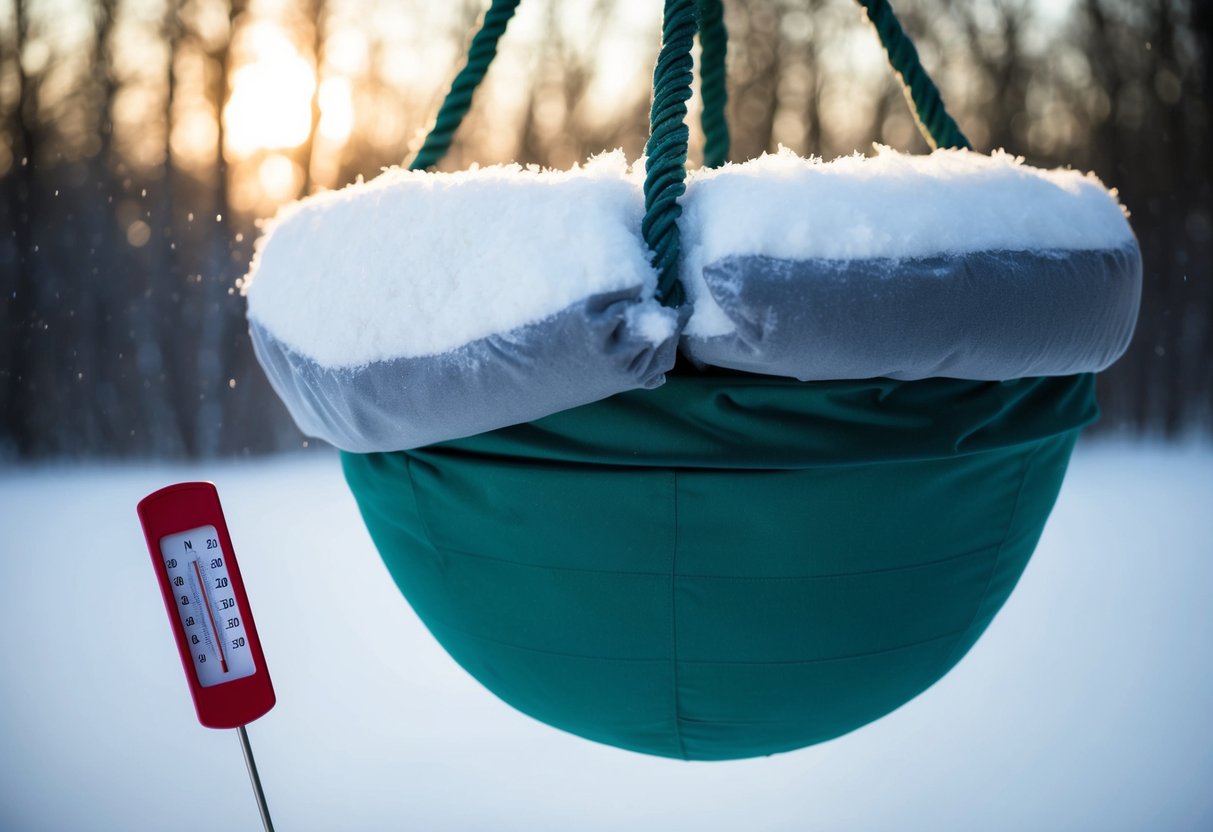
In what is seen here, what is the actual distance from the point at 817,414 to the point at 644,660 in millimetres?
209

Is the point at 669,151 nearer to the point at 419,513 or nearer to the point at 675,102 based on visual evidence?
the point at 675,102

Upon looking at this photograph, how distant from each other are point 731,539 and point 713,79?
2.08ft

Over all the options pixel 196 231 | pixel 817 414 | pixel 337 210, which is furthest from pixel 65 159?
pixel 817 414

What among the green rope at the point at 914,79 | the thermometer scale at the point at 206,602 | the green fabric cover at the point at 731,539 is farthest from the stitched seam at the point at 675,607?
the green rope at the point at 914,79

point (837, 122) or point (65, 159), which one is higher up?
point (65, 159)

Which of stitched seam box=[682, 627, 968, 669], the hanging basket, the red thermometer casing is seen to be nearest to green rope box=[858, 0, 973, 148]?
the hanging basket

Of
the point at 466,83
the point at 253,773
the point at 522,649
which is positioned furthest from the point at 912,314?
the point at 253,773

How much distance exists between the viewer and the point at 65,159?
3.55m

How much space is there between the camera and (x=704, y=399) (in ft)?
1.88

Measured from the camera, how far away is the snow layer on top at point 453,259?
1.69ft

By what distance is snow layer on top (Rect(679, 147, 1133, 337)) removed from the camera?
514mm

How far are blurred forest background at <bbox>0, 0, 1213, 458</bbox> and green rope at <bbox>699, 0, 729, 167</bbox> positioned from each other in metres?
2.35

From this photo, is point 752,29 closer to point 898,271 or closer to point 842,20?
point 842,20

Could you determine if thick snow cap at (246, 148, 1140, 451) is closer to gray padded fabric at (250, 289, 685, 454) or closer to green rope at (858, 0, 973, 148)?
gray padded fabric at (250, 289, 685, 454)
